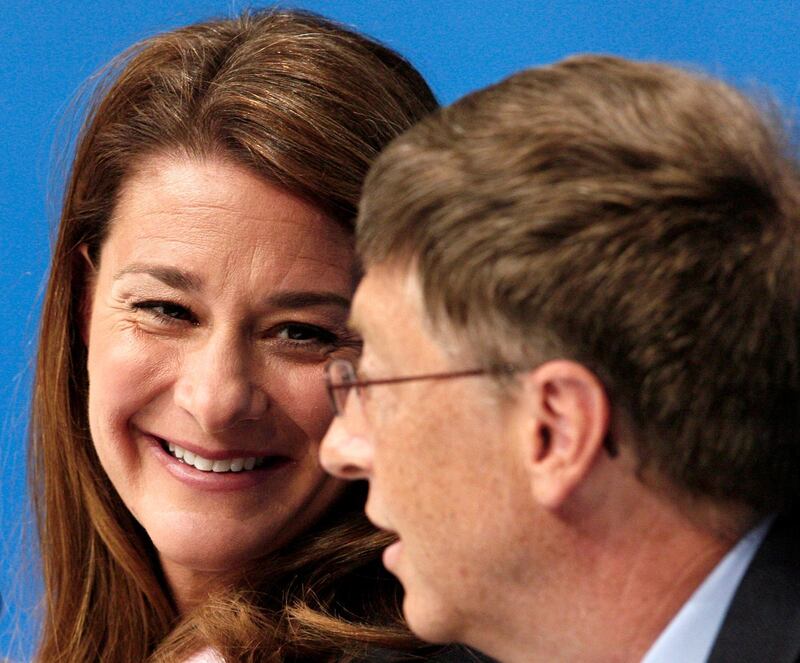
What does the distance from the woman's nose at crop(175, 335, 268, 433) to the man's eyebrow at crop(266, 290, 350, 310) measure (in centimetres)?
6

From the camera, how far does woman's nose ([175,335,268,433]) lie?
163cm

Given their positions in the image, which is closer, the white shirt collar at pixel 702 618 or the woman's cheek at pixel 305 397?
the white shirt collar at pixel 702 618

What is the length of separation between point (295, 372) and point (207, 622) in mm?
336

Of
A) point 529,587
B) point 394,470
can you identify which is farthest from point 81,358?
point 529,587

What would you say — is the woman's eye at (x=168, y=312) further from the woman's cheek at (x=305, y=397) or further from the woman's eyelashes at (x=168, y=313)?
the woman's cheek at (x=305, y=397)

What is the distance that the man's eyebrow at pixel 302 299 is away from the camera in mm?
1651

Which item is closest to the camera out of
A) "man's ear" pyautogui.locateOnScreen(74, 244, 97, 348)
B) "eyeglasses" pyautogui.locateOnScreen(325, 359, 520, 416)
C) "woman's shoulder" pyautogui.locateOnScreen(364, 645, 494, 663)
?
"eyeglasses" pyautogui.locateOnScreen(325, 359, 520, 416)

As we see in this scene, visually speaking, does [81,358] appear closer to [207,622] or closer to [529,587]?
[207,622]

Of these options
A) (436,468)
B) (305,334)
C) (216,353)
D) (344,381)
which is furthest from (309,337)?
(436,468)

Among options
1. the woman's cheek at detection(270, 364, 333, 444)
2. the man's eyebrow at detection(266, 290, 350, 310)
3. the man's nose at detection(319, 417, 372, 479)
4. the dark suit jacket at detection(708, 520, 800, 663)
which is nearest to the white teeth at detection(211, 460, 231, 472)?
the woman's cheek at detection(270, 364, 333, 444)

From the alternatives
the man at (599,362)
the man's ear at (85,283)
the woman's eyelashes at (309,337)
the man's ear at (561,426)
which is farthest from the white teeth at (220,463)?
the man's ear at (561,426)

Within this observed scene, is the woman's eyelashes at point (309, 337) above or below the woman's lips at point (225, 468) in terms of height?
above

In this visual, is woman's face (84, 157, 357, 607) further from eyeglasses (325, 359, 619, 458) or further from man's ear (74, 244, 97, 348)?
eyeglasses (325, 359, 619, 458)

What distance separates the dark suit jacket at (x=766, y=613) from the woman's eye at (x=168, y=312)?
763 mm
